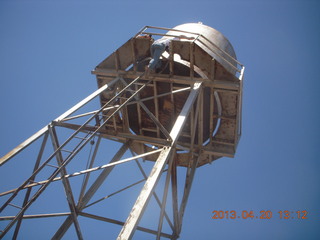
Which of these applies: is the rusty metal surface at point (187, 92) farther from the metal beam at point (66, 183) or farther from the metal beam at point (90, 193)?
the metal beam at point (66, 183)

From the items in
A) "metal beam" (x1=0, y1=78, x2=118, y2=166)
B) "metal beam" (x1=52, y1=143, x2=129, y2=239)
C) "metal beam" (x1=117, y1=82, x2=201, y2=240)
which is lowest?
"metal beam" (x1=52, y1=143, x2=129, y2=239)

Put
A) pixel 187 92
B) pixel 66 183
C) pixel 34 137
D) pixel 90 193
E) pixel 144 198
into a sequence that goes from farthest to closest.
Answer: pixel 187 92, pixel 90 193, pixel 66 183, pixel 34 137, pixel 144 198

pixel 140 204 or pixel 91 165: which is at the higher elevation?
pixel 140 204

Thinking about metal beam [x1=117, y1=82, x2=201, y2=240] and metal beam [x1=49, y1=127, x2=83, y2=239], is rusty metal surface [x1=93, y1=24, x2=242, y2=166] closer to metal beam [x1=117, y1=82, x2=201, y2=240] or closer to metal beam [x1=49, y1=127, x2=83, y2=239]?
metal beam [x1=49, y1=127, x2=83, y2=239]

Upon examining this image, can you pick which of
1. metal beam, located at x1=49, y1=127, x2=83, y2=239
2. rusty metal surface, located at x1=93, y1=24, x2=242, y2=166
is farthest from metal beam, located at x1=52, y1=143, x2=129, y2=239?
rusty metal surface, located at x1=93, y1=24, x2=242, y2=166

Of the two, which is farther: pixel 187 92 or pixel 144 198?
pixel 187 92

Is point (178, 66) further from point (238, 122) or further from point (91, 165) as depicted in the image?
point (91, 165)

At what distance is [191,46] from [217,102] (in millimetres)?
1960

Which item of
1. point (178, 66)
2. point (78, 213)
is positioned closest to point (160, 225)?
point (78, 213)

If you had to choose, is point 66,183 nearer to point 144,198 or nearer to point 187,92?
point 144,198

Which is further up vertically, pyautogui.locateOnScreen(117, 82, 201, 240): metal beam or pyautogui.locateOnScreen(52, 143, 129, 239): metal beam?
pyautogui.locateOnScreen(117, 82, 201, 240): metal beam

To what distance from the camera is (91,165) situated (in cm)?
935

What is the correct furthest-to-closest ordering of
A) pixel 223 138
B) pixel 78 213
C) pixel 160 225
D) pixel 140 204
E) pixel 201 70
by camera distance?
pixel 223 138 < pixel 201 70 < pixel 78 213 < pixel 160 225 < pixel 140 204

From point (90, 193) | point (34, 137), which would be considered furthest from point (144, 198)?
point (90, 193)
